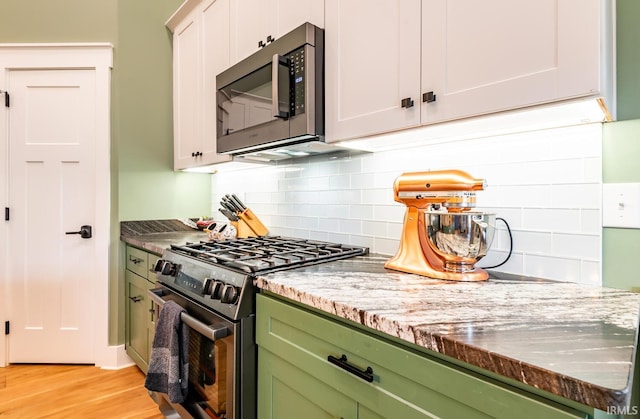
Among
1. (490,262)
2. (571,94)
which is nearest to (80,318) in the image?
(490,262)

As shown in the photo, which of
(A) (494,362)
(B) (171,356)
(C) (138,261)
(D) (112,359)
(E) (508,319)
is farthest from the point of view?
(D) (112,359)

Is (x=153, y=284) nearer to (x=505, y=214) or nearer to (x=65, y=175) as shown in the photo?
(x=65, y=175)

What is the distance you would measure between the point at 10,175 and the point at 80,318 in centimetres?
108

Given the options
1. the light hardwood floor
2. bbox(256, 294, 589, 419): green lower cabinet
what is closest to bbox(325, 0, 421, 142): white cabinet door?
bbox(256, 294, 589, 419): green lower cabinet

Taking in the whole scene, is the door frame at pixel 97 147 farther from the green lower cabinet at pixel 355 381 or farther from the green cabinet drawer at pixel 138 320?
the green lower cabinet at pixel 355 381

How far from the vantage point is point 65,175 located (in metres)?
2.49

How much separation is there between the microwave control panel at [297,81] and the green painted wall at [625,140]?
100cm

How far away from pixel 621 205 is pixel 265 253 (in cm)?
120

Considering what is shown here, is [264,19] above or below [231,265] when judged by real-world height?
above

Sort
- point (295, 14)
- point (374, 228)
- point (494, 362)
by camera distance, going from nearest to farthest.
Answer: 1. point (494, 362)
2. point (295, 14)
3. point (374, 228)

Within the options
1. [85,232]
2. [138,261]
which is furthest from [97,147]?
[138,261]

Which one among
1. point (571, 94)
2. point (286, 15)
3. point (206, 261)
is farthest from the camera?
point (286, 15)

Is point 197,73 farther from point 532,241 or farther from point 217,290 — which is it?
point 532,241

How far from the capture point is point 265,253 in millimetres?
1521
